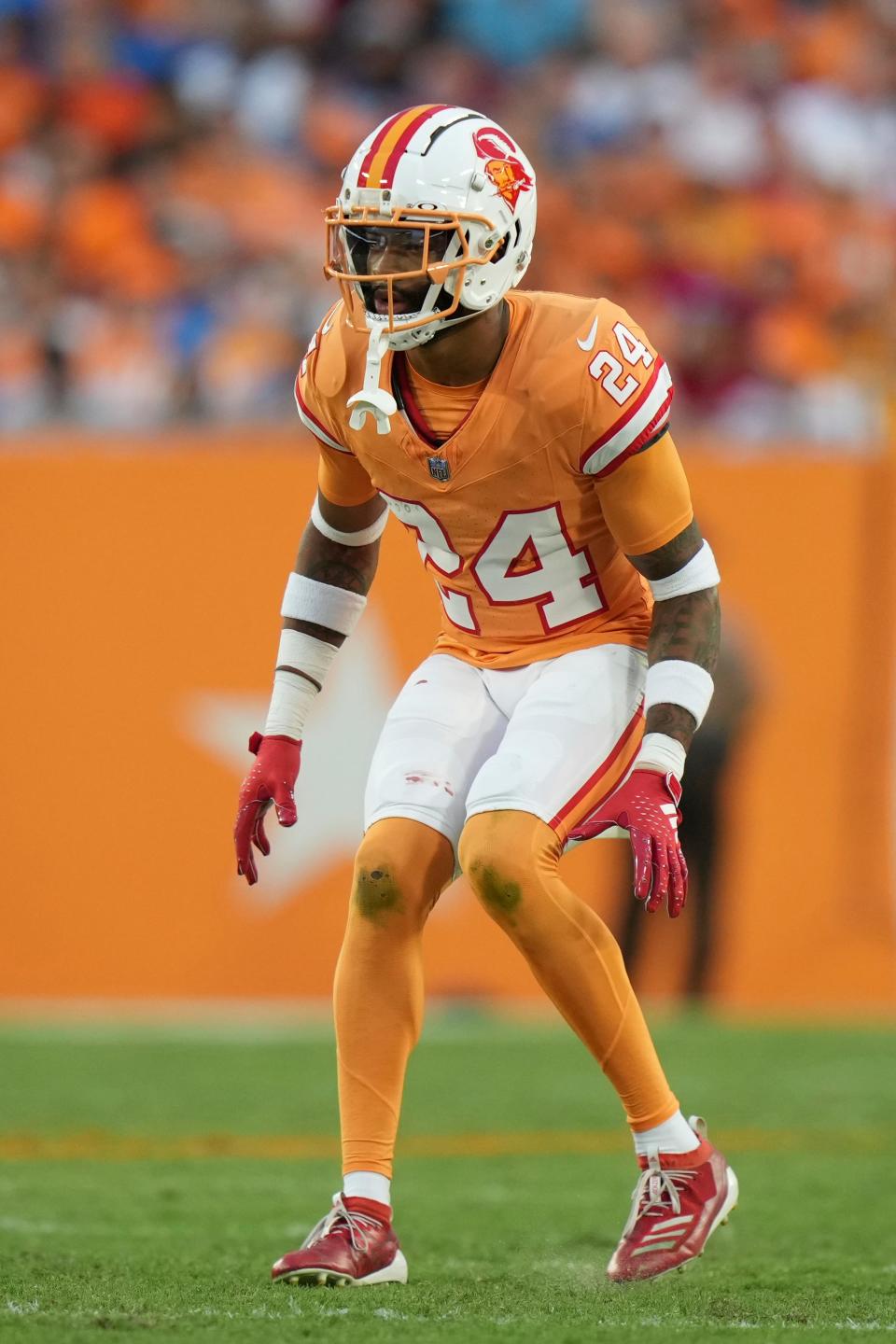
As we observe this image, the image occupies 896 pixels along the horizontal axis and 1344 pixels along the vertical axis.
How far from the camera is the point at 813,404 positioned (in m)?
7.83

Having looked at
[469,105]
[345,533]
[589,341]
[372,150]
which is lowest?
[345,533]

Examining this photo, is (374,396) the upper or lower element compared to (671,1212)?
upper

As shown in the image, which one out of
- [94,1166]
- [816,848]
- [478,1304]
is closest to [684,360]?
[816,848]

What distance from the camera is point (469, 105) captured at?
9742 millimetres

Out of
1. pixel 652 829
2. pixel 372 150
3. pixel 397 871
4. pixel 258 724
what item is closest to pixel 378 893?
pixel 397 871

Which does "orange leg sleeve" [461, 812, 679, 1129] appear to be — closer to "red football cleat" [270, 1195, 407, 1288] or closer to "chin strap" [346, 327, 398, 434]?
"red football cleat" [270, 1195, 407, 1288]

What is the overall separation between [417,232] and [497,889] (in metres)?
1.08

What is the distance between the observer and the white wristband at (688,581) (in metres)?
3.34

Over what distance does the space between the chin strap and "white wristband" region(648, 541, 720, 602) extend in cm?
55

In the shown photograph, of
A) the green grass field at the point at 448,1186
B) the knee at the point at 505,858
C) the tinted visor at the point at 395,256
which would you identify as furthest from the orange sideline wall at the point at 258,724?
the tinted visor at the point at 395,256

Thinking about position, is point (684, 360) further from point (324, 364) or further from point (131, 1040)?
point (324, 364)

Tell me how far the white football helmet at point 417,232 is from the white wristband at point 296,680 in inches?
25.7

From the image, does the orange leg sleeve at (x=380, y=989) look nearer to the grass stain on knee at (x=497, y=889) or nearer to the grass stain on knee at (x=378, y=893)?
the grass stain on knee at (x=378, y=893)

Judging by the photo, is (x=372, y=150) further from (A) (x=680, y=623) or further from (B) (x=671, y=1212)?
(B) (x=671, y=1212)
